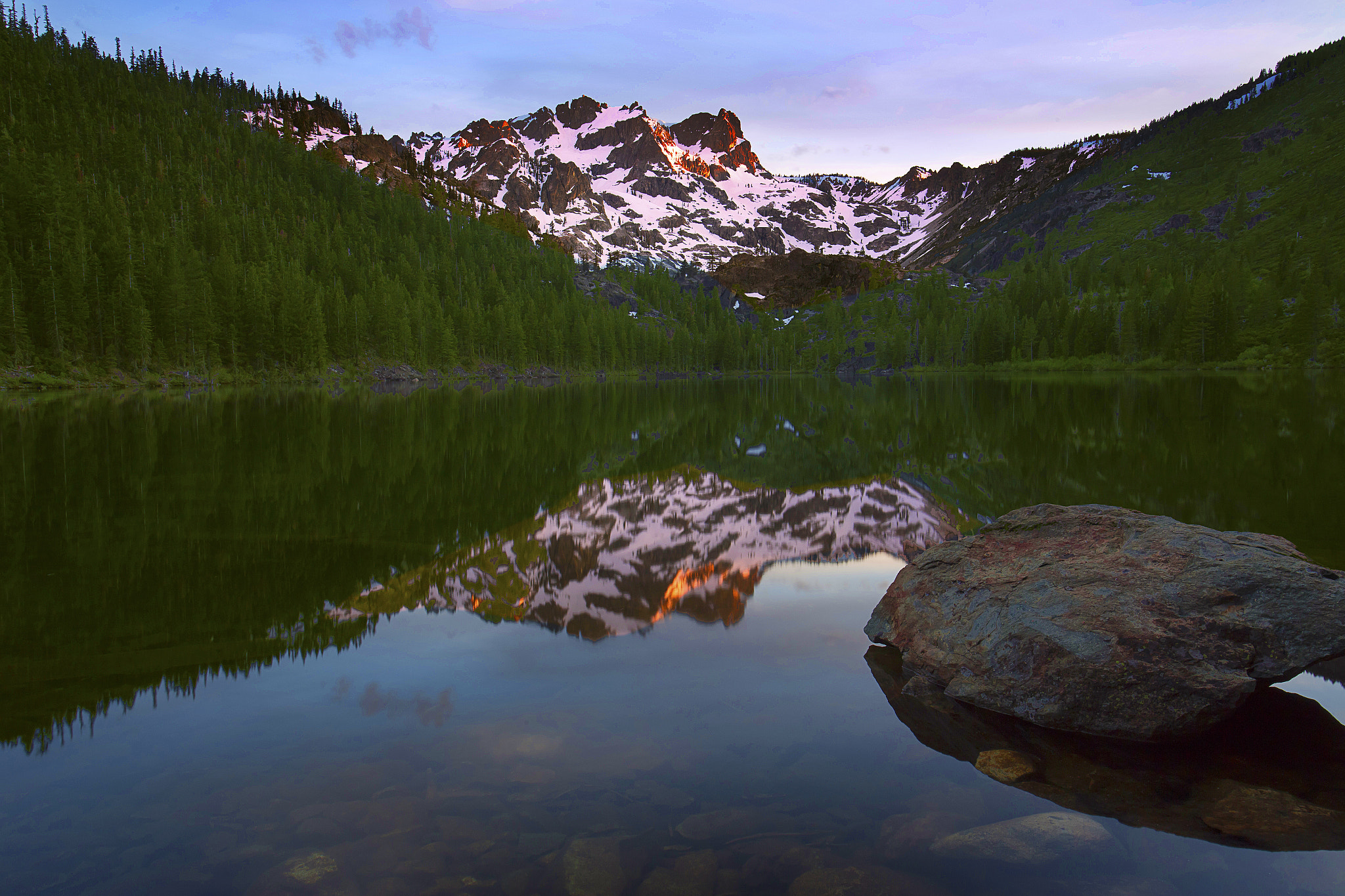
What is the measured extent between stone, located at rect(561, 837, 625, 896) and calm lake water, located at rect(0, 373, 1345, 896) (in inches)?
0.9

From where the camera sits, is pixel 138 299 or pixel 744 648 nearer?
pixel 744 648

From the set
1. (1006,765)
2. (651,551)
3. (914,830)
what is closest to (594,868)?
(914,830)

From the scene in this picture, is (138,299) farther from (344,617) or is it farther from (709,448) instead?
(344,617)

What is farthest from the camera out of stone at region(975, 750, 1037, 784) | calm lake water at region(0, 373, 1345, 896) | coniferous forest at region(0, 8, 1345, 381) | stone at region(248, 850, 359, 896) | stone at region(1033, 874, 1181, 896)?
coniferous forest at region(0, 8, 1345, 381)

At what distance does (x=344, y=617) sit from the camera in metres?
8.66

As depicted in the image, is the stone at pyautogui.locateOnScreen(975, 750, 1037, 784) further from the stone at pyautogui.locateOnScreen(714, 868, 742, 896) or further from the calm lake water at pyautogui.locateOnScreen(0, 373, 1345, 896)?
the stone at pyautogui.locateOnScreen(714, 868, 742, 896)

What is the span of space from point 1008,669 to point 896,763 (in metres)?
1.90

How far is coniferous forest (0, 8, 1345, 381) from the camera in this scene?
258ft

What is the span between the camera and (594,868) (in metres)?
4.29

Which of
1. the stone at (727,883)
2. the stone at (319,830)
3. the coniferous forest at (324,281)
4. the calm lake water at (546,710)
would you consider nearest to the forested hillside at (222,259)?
the coniferous forest at (324,281)

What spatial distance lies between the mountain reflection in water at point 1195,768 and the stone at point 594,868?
9.97 feet

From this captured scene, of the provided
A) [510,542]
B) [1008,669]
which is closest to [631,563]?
[510,542]

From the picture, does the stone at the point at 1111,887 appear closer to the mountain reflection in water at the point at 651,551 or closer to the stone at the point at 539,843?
the stone at the point at 539,843

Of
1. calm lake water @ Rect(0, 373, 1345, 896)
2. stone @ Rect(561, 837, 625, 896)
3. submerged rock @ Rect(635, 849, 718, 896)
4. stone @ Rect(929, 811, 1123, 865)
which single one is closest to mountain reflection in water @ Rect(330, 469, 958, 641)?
calm lake water @ Rect(0, 373, 1345, 896)
